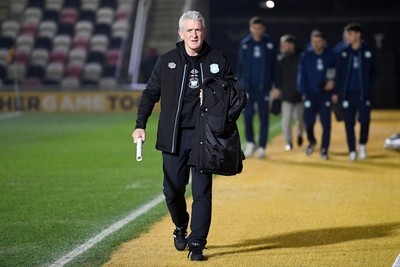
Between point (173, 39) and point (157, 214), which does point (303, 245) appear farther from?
point (173, 39)

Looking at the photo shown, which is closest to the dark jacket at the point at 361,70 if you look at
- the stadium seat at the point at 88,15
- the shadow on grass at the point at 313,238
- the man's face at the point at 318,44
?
the man's face at the point at 318,44

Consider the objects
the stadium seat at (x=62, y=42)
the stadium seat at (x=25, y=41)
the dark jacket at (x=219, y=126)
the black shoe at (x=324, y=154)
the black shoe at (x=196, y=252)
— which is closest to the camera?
the dark jacket at (x=219, y=126)

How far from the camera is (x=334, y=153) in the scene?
1645 cm

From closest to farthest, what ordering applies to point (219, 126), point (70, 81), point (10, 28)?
point (219, 126) < point (70, 81) < point (10, 28)

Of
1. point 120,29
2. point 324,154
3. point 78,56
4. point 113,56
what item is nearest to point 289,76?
point 324,154

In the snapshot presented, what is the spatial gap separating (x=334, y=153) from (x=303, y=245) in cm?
839

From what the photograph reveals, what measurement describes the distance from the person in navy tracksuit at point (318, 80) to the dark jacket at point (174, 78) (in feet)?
26.3

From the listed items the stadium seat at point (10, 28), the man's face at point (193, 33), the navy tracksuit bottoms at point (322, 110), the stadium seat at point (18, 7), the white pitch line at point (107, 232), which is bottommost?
the white pitch line at point (107, 232)

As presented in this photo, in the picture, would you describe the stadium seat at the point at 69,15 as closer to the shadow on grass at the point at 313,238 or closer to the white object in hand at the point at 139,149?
the shadow on grass at the point at 313,238

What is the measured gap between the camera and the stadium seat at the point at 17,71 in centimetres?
3159

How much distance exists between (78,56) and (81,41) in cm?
88

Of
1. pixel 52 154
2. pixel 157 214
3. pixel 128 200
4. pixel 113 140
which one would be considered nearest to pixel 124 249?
pixel 157 214

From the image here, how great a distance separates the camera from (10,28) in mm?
34062

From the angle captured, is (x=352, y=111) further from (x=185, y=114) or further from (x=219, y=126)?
(x=219, y=126)
